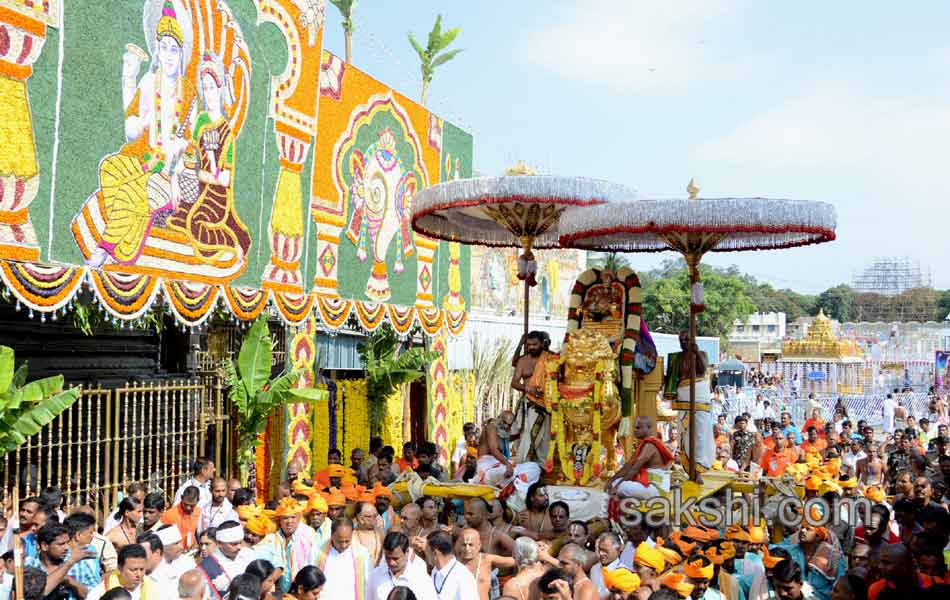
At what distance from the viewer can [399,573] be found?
17.9 feet

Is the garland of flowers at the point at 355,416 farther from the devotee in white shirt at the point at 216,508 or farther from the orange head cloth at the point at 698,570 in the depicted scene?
the orange head cloth at the point at 698,570

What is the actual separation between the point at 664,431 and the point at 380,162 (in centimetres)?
1012

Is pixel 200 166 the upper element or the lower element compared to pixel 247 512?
upper

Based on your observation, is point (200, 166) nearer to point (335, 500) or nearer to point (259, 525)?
point (335, 500)

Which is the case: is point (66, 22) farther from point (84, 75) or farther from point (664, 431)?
point (664, 431)

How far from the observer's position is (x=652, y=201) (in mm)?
8102

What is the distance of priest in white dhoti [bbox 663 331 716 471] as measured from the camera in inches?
368

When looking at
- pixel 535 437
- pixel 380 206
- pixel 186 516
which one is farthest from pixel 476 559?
pixel 380 206

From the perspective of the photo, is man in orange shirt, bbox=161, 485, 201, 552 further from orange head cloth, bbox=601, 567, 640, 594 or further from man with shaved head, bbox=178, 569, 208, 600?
orange head cloth, bbox=601, 567, 640, 594

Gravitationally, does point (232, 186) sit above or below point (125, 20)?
below

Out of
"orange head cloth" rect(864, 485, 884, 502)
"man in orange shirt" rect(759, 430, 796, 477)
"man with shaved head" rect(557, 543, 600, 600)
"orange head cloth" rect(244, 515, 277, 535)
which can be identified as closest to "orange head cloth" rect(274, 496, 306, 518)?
"orange head cloth" rect(244, 515, 277, 535)

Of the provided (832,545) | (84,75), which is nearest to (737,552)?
(832,545)

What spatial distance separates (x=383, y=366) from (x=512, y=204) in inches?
224

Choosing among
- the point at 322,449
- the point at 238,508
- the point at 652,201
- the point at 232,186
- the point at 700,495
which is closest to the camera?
the point at 238,508
